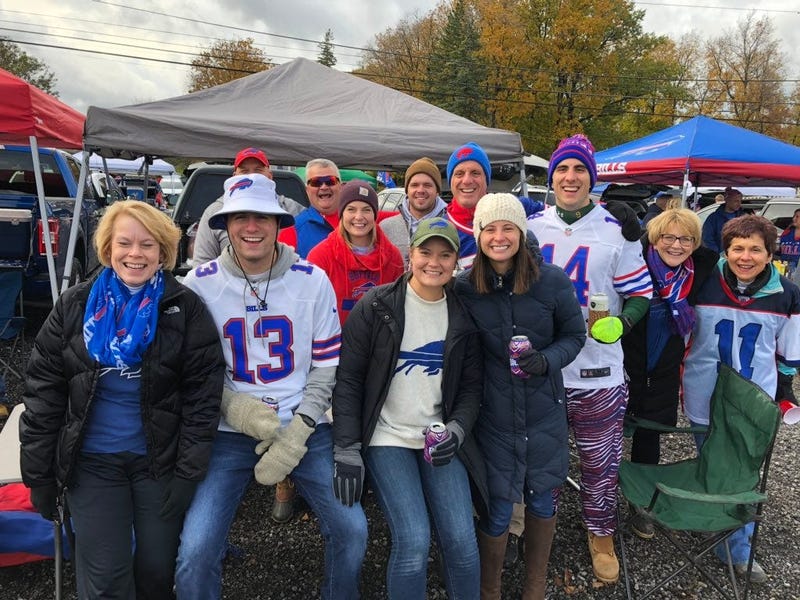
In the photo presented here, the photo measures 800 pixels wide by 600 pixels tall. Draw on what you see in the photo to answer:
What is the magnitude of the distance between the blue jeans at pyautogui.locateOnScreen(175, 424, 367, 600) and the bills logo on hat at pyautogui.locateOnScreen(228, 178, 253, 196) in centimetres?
103

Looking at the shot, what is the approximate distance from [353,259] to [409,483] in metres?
1.20

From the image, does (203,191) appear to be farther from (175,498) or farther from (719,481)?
(719,481)

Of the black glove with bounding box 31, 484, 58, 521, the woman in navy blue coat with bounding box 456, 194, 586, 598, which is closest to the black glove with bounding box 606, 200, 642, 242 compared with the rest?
the woman in navy blue coat with bounding box 456, 194, 586, 598

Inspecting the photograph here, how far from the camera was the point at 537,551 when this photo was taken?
2273 millimetres

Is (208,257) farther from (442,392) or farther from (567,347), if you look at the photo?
(567,347)

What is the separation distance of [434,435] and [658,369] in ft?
5.28

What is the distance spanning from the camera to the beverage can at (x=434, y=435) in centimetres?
198

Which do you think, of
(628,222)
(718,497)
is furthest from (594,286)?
(718,497)

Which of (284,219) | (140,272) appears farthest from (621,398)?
(140,272)

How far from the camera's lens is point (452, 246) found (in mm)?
2104

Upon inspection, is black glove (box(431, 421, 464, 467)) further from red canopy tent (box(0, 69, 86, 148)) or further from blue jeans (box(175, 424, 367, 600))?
red canopy tent (box(0, 69, 86, 148))

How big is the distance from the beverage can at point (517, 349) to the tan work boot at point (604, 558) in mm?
1262

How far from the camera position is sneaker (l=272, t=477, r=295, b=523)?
304 cm

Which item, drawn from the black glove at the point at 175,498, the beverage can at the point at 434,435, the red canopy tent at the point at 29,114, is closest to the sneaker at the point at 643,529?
the beverage can at the point at 434,435
